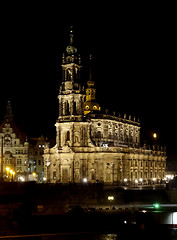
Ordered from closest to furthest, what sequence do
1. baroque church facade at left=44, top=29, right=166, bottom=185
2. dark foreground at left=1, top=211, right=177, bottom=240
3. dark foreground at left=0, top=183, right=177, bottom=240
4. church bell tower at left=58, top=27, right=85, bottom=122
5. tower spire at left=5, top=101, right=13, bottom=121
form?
dark foreground at left=1, top=211, right=177, bottom=240, dark foreground at left=0, top=183, right=177, bottom=240, baroque church facade at left=44, top=29, right=166, bottom=185, church bell tower at left=58, top=27, right=85, bottom=122, tower spire at left=5, top=101, right=13, bottom=121

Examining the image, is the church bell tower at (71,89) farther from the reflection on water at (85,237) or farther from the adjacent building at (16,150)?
the reflection on water at (85,237)

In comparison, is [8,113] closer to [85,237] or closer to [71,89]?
[71,89]

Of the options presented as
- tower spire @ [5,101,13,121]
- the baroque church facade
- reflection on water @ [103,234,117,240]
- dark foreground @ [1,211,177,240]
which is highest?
tower spire @ [5,101,13,121]

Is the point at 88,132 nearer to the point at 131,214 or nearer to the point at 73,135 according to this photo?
the point at 73,135

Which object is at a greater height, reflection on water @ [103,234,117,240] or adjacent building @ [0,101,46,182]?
adjacent building @ [0,101,46,182]

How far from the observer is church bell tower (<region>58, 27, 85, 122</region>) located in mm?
99875

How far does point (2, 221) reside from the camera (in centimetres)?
5491

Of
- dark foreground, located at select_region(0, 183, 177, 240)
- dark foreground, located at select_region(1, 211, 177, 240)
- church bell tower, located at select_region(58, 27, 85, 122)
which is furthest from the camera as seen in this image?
church bell tower, located at select_region(58, 27, 85, 122)

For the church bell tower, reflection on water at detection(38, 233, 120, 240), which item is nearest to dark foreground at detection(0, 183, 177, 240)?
reflection on water at detection(38, 233, 120, 240)

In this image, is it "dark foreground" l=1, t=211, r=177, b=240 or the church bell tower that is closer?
"dark foreground" l=1, t=211, r=177, b=240

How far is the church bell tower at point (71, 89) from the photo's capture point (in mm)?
99875

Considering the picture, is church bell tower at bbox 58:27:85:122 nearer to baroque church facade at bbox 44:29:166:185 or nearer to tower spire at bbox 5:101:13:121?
baroque church facade at bbox 44:29:166:185

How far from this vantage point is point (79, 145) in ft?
324

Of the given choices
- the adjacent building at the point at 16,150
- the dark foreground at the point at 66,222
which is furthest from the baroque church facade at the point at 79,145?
the dark foreground at the point at 66,222
